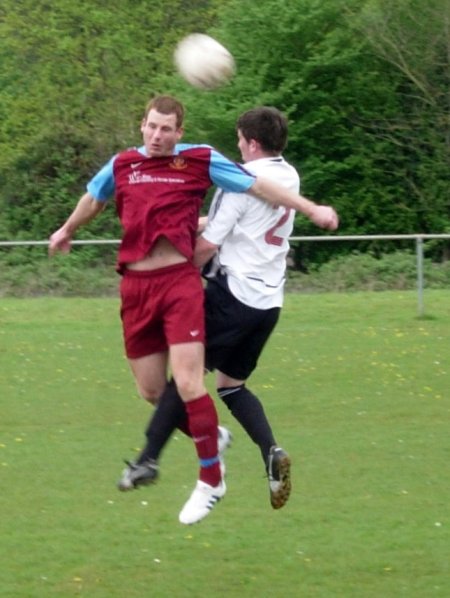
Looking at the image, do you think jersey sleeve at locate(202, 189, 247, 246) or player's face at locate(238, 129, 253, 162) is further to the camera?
player's face at locate(238, 129, 253, 162)

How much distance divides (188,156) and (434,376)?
7599 mm

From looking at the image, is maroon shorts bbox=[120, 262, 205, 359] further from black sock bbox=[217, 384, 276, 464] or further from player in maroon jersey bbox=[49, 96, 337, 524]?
black sock bbox=[217, 384, 276, 464]

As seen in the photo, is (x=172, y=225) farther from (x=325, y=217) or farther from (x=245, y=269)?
(x=325, y=217)

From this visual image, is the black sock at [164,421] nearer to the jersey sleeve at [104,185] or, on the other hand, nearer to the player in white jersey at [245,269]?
the player in white jersey at [245,269]

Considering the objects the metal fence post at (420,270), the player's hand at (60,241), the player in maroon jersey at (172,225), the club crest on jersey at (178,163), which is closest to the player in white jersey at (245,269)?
the player in maroon jersey at (172,225)

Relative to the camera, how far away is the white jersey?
6.24 meters

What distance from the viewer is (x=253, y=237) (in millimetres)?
6312

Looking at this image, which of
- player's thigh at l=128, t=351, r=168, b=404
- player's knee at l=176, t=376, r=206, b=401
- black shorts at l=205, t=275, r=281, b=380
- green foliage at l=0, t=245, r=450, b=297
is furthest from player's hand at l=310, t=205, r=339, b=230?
green foliage at l=0, t=245, r=450, b=297

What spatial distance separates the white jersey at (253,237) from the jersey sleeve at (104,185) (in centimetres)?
49

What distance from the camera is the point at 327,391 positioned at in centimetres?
1247

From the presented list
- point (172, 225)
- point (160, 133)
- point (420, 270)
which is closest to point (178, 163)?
point (160, 133)

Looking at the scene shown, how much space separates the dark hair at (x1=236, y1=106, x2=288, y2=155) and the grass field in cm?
214

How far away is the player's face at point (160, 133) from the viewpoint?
20.0ft

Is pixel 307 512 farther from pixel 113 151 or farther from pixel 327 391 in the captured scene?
pixel 113 151
